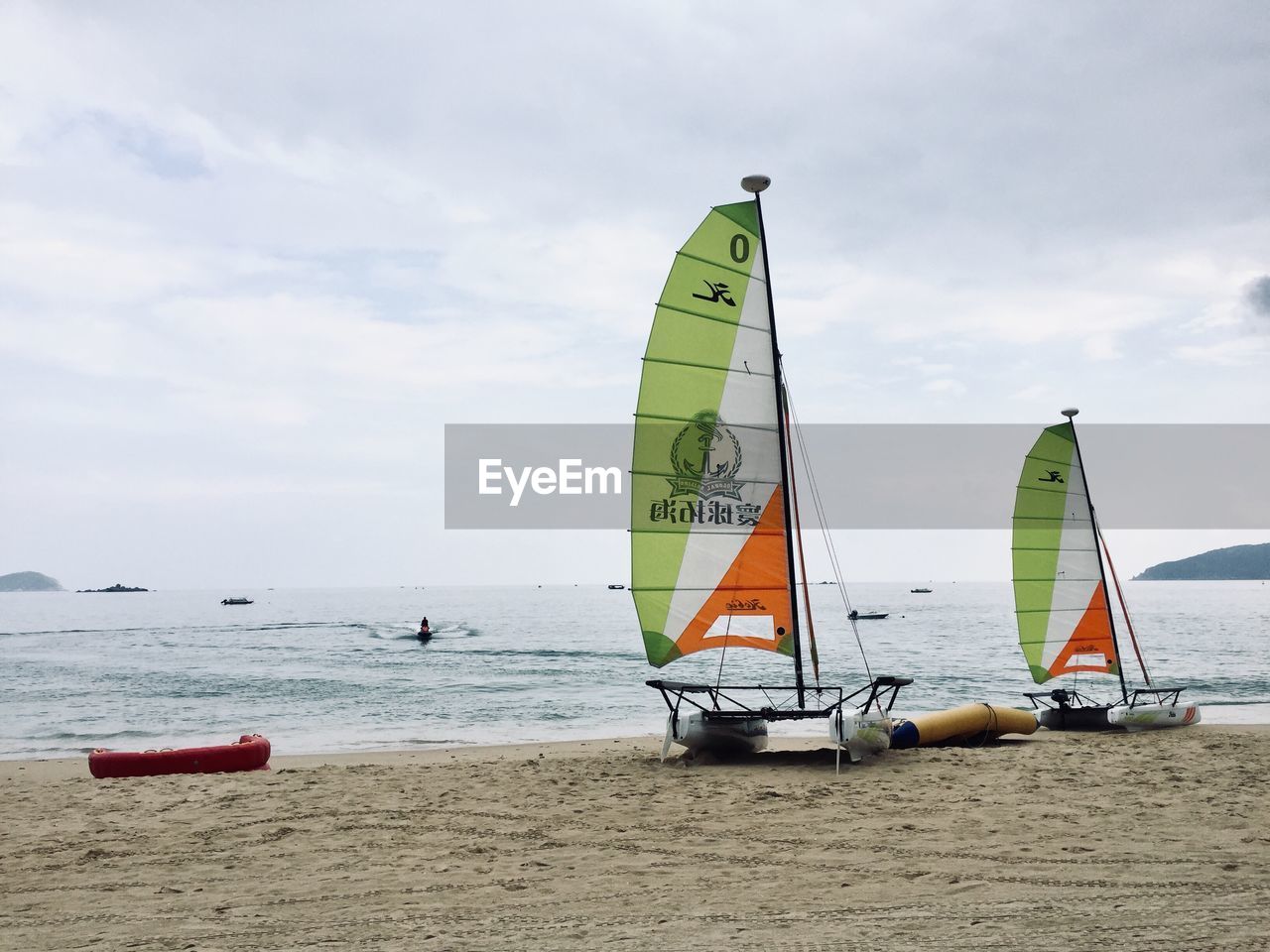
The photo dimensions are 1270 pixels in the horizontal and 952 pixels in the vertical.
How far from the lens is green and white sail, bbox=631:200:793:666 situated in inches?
431

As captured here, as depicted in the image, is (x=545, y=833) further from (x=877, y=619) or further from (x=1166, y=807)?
(x=877, y=619)

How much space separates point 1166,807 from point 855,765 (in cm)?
342

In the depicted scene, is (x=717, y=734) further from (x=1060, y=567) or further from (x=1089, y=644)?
(x=1089, y=644)

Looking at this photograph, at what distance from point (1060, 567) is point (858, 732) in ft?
26.7

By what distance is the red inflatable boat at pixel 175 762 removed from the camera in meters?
12.6

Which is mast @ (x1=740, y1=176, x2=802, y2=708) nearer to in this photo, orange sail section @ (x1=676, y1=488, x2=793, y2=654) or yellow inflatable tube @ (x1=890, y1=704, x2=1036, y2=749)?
orange sail section @ (x1=676, y1=488, x2=793, y2=654)

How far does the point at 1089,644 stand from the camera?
1703 centimetres

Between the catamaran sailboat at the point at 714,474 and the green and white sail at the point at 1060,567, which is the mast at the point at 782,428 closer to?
the catamaran sailboat at the point at 714,474

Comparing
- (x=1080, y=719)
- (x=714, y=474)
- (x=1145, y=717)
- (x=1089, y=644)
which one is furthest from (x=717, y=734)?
(x=1089, y=644)

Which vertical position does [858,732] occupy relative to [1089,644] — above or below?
below

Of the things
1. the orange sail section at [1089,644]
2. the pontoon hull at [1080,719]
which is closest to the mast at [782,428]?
the pontoon hull at [1080,719]

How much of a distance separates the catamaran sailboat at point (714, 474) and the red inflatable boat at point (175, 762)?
20.9ft

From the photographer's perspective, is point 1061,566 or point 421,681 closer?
point 1061,566

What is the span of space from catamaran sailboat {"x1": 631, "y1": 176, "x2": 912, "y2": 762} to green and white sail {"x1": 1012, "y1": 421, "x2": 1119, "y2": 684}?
7.33 m
